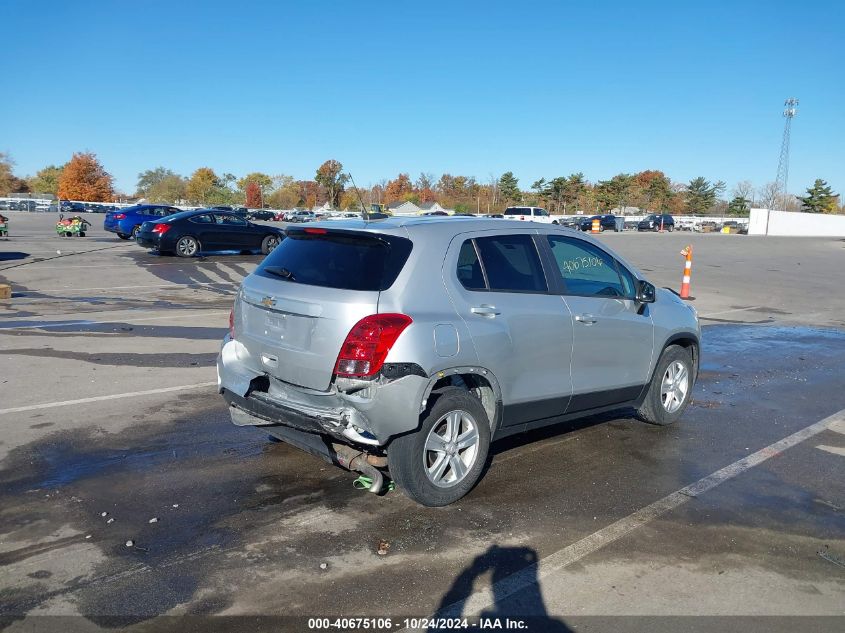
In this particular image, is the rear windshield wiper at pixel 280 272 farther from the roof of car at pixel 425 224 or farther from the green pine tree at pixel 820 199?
the green pine tree at pixel 820 199

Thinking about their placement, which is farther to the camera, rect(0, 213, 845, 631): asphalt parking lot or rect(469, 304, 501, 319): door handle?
rect(469, 304, 501, 319): door handle

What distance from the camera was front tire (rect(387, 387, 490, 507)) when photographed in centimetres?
441

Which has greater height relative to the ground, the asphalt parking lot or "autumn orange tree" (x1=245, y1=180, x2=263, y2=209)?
"autumn orange tree" (x1=245, y1=180, x2=263, y2=209)

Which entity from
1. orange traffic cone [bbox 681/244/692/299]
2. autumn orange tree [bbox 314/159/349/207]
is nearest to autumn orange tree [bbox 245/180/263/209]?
autumn orange tree [bbox 314/159/349/207]

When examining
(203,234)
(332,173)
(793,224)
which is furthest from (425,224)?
(793,224)

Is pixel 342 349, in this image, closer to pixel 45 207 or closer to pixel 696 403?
pixel 696 403

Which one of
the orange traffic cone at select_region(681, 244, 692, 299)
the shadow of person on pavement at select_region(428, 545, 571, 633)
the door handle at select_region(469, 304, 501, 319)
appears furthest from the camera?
the orange traffic cone at select_region(681, 244, 692, 299)

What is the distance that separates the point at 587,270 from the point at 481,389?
1.60 m

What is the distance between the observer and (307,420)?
14.5 feet

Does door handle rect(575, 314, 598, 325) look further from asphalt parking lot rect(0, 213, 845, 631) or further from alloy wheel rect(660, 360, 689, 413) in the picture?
alloy wheel rect(660, 360, 689, 413)

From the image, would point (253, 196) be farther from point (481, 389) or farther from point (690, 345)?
point (481, 389)

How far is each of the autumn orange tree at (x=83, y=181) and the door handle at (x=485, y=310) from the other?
118 meters

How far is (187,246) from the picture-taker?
22344 millimetres

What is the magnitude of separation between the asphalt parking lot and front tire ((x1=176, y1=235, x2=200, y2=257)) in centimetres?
1435
